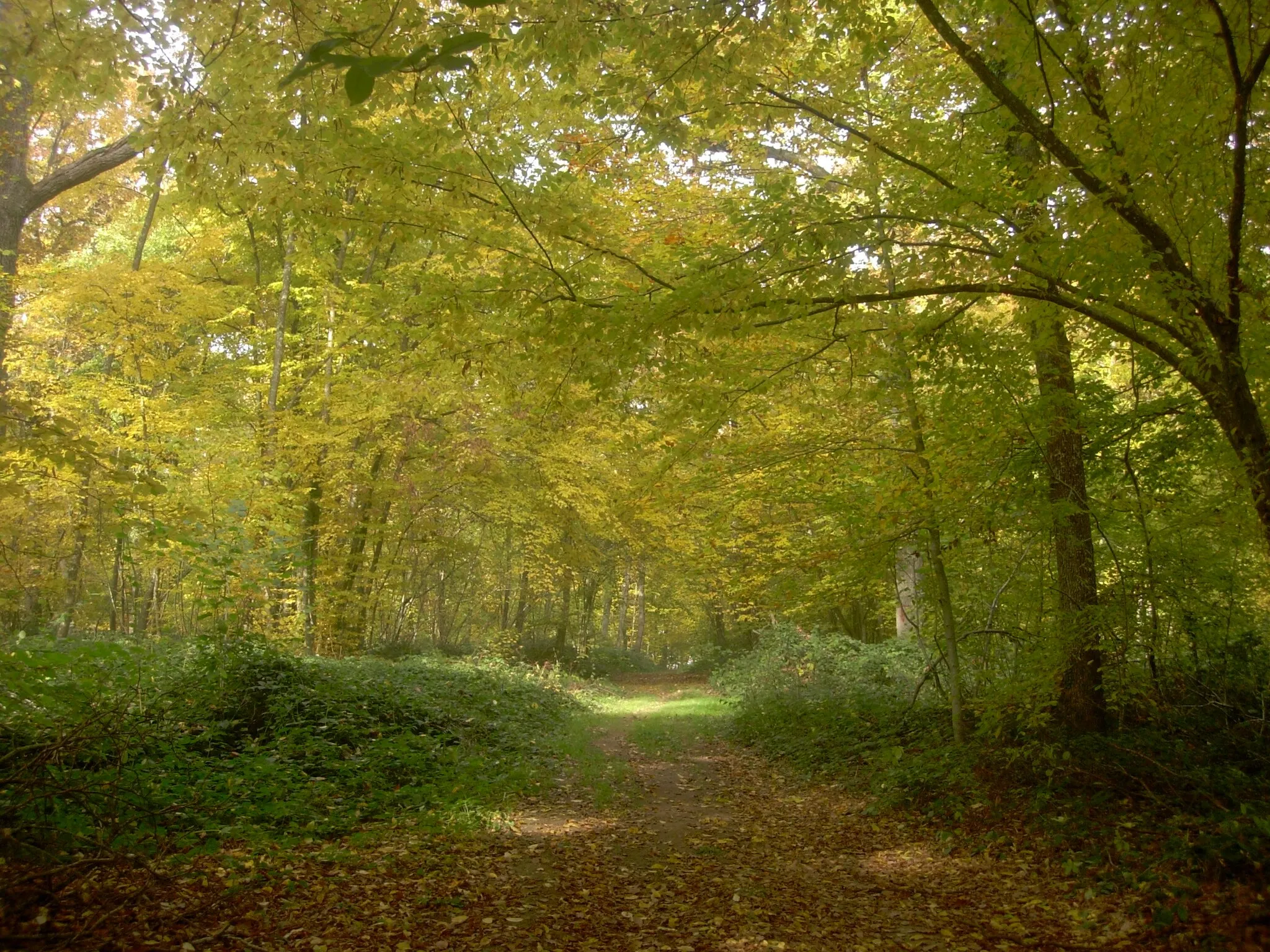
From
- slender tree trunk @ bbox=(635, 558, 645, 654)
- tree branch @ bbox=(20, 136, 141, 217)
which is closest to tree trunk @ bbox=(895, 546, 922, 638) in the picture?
tree branch @ bbox=(20, 136, 141, 217)

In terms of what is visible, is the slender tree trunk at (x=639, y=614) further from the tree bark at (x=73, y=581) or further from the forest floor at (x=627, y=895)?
the forest floor at (x=627, y=895)

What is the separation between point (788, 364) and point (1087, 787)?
12.7 feet

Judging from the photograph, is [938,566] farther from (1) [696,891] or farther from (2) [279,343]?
(2) [279,343]

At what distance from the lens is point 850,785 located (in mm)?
7840

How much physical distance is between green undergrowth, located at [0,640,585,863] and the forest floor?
32cm

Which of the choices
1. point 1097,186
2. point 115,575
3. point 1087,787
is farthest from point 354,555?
point 1097,186

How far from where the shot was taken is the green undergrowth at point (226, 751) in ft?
13.0

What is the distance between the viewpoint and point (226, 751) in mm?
6074

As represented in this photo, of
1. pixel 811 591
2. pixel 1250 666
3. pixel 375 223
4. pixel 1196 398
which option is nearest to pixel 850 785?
pixel 811 591

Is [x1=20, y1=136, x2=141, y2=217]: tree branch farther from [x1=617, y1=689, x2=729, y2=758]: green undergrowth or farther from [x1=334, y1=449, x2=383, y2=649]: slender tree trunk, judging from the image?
[x1=617, y1=689, x2=729, y2=758]: green undergrowth

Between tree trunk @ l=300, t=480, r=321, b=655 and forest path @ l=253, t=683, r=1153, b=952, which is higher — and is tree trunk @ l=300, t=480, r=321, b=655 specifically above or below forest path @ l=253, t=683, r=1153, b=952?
above

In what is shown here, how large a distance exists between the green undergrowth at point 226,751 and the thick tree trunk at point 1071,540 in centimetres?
494

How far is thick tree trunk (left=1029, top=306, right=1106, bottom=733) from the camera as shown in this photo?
6238 millimetres

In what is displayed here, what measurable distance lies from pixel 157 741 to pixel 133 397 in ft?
24.9
